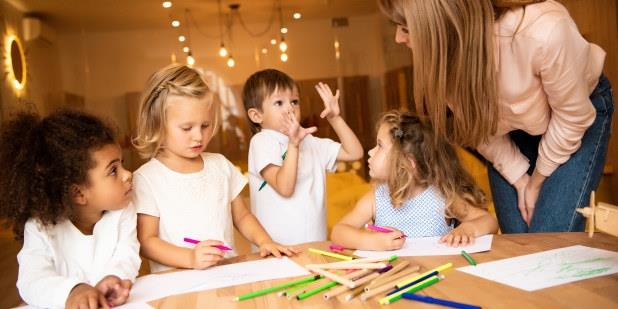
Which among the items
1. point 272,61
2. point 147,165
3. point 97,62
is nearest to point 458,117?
point 147,165

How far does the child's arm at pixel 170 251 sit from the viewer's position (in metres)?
1.21

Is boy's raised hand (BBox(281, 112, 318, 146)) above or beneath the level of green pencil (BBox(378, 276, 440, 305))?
above

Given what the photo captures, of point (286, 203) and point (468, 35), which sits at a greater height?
point (468, 35)

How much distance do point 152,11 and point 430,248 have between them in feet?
16.1

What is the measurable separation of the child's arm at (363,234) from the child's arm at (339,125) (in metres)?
0.30

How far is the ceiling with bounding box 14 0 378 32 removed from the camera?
520 cm

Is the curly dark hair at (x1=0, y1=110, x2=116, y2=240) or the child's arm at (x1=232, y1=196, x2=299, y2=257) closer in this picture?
A: the curly dark hair at (x1=0, y1=110, x2=116, y2=240)

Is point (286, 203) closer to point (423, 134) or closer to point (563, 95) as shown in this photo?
point (423, 134)

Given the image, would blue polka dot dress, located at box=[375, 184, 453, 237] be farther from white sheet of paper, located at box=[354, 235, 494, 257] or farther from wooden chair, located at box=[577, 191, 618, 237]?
wooden chair, located at box=[577, 191, 618, 237]

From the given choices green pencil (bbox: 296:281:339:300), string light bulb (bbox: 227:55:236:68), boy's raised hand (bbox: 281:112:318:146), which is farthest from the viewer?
string light bulb (bbox: 227:55:236:68)

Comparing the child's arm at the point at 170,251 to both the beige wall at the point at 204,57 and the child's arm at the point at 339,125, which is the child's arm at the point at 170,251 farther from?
the beige wall at the point at 204,57

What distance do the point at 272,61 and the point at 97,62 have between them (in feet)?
5.69

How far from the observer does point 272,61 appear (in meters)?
5.91

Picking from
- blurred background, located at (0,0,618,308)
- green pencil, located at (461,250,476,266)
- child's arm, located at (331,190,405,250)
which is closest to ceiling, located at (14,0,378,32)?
blurred background, located at (0,0,618,308)
